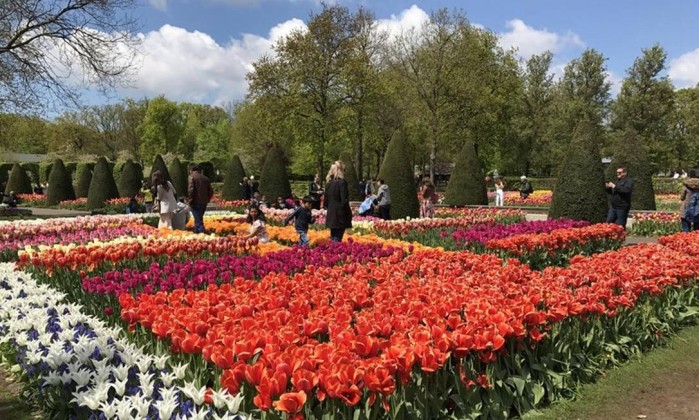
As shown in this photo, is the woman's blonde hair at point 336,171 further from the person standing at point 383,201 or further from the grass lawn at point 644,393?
the person standing at point 383,201

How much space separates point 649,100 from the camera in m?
41.5

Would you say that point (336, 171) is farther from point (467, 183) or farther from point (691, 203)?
point (467, 183)

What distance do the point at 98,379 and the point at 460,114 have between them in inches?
1461

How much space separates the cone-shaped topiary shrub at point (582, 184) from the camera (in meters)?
13.6

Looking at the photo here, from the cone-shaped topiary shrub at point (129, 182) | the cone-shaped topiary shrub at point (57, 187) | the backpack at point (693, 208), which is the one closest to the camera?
the backpack at point (693, 208)

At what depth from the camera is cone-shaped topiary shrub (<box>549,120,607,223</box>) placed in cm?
1355

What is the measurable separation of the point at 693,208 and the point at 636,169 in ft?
33.9

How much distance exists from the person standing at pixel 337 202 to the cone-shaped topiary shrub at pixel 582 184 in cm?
648

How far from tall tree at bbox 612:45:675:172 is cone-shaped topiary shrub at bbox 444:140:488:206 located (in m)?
22.6

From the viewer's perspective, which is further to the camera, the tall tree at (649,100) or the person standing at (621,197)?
the tall tree at (649,100)

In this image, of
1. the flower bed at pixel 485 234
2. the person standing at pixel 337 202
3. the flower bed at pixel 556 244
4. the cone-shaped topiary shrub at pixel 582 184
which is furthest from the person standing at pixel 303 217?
the cone-shaped topiary shrub at pixel 582 184

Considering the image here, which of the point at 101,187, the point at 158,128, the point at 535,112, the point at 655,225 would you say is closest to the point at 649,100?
the point at 535,112

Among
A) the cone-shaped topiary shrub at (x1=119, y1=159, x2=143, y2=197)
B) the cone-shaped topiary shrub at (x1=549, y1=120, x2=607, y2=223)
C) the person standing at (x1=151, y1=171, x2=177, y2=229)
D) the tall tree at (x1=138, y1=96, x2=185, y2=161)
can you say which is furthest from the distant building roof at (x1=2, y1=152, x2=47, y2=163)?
the cone-shaped topiary shrub at (x1=549, y1=120, x2=607, y2=223)

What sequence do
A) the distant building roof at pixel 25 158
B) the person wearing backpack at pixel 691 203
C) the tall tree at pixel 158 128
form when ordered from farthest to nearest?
the tall tree at pixel 158 128 < the distant building roof at pixel 25 158 < the person wearing backpack at pixel 691 203
